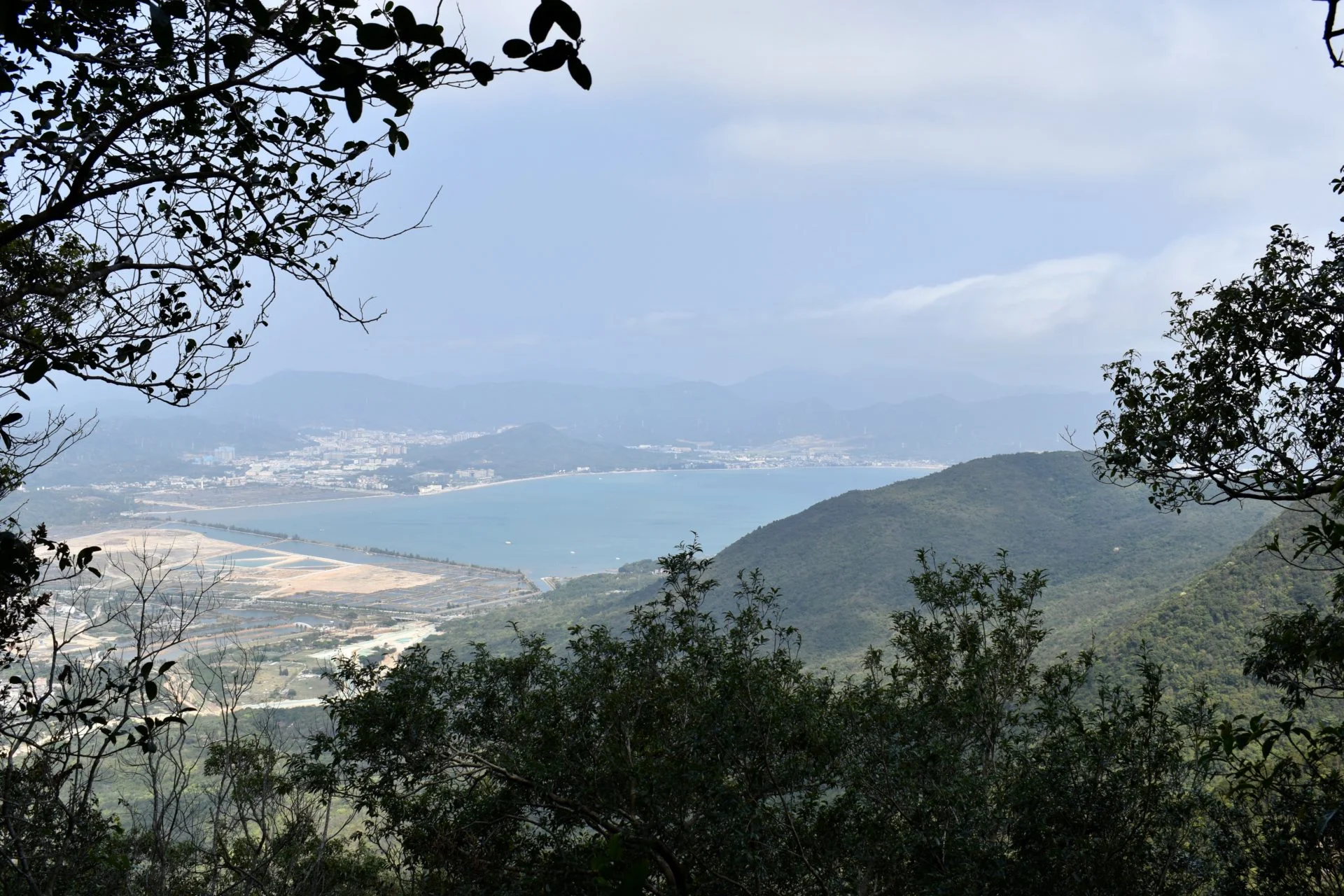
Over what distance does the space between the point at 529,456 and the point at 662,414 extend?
52634 millimetres

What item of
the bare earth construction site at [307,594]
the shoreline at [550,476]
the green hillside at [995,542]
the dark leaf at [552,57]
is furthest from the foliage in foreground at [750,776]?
the shoreline at [550,476]

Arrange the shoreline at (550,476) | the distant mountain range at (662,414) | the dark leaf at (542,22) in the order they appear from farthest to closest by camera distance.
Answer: the distant mountain range at (662,414), the shoreline at (550,476), the dark leaf at (542,22)

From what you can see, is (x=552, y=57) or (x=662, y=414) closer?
(x=552, y=57)

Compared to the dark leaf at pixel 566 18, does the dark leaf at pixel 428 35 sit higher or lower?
higher

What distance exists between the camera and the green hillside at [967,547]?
2239cm

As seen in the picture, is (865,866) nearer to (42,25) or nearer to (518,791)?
(518,791)

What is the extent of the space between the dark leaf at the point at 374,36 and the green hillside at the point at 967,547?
57.9 feet

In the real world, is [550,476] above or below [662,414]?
below

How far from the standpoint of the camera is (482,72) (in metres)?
1.62

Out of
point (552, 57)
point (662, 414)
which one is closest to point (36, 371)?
point (552, 57)

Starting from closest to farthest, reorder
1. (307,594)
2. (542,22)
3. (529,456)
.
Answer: (542,22), (307,594), (529,456)

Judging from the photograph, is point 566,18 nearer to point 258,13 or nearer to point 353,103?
point 353,103

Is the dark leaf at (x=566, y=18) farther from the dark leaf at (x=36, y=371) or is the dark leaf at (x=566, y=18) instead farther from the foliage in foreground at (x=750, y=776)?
the foliage in foreground at (x=750, y=776)

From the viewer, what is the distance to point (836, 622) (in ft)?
77.1
